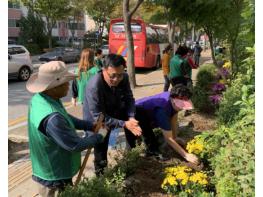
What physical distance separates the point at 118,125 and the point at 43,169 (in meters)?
1.10

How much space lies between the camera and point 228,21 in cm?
930

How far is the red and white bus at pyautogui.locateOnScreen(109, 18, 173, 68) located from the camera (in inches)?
861

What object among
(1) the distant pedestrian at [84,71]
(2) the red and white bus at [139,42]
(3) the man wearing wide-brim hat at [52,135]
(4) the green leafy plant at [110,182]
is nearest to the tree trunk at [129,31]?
(2) the red and white bus at [139,42]

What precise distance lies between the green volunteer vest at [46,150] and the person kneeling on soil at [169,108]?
1.40m

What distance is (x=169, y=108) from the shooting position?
Answer: 449 centimetres

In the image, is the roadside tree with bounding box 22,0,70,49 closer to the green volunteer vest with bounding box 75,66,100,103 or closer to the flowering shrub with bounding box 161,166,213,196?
the green volunteer vest with bounding box 75,66,100,103

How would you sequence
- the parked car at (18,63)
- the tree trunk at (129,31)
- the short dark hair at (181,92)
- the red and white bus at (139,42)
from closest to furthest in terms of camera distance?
the short dark hair at (181,92) < the tree trunk at (129,31) < the parked car at (18,63) < the red and white bus at (139,42)

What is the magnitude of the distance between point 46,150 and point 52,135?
0.81 ft

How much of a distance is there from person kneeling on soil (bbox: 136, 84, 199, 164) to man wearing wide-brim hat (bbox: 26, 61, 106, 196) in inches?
50.5

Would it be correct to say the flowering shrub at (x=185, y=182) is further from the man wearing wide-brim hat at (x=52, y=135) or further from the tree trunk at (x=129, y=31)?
the tree trunk at (x=129, y=31)

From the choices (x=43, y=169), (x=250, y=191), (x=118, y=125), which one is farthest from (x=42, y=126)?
(x=250, y=191)

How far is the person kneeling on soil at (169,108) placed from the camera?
4.26 m

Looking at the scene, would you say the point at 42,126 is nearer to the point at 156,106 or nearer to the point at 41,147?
the point at 41,147
